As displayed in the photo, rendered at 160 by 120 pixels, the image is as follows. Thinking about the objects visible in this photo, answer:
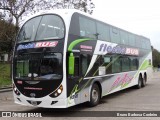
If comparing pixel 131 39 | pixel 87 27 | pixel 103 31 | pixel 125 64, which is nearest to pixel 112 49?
pixel 103 31

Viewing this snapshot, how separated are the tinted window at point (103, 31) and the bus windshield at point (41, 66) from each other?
360 centimetres

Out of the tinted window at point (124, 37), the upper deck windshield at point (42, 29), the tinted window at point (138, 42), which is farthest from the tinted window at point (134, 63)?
the upper deck windshield at point (42, 29)

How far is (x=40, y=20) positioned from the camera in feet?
34.9

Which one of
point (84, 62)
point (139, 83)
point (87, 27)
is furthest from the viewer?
point (139, 83)

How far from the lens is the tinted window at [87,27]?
1123 cm

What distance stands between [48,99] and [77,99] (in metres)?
1.24

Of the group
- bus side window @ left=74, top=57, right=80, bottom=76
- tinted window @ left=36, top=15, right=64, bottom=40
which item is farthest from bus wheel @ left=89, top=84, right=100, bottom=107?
tinted window @ left=36, top=15, right=64, bottom=40

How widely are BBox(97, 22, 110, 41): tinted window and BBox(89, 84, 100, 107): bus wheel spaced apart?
7.58 feet

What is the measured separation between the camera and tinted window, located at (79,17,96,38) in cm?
1123

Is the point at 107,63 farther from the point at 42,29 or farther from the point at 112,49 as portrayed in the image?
the point at 42,29

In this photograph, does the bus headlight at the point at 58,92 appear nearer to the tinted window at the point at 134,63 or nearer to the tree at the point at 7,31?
the tinted window at the point at 134,63

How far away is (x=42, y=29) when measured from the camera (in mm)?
10359

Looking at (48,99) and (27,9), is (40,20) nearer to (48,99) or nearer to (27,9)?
(48,99)

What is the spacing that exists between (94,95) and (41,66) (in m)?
3.10
